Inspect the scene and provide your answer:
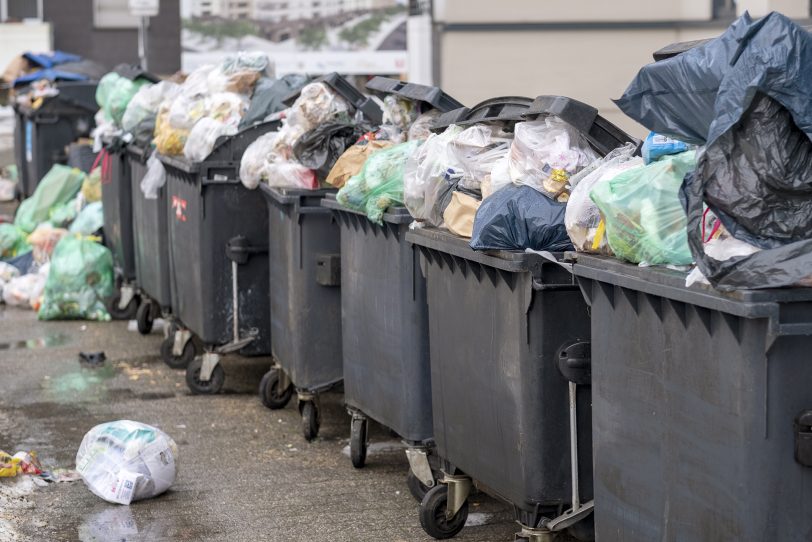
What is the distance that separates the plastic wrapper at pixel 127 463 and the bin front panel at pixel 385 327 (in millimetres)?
911

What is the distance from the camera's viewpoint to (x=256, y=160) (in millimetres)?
7367

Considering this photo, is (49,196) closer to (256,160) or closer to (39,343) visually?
(39,343)

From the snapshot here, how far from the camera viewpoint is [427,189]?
5.17 m

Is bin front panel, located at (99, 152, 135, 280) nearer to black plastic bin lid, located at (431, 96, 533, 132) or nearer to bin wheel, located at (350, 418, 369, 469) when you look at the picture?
A: bin wheel, located at (350, 418, 369, 469)

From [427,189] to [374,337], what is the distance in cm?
90

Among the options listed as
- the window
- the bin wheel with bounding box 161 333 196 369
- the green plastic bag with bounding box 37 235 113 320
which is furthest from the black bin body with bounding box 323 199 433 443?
the window

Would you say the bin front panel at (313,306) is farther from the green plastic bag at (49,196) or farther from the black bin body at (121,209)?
the green plastic bag at (49,196)

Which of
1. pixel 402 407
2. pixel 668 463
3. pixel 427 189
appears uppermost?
pixel 427 189

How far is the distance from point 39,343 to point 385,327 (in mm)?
4468

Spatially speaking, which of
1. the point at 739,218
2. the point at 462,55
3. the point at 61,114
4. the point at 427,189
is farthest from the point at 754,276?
the point at 462,55

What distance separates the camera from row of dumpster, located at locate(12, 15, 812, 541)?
333 centimetres

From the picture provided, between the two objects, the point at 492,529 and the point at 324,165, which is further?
the point at 324,165

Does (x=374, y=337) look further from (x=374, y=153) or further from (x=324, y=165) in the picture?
(x=324, y=165)

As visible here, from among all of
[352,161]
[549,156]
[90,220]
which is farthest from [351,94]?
→ [90,220]
